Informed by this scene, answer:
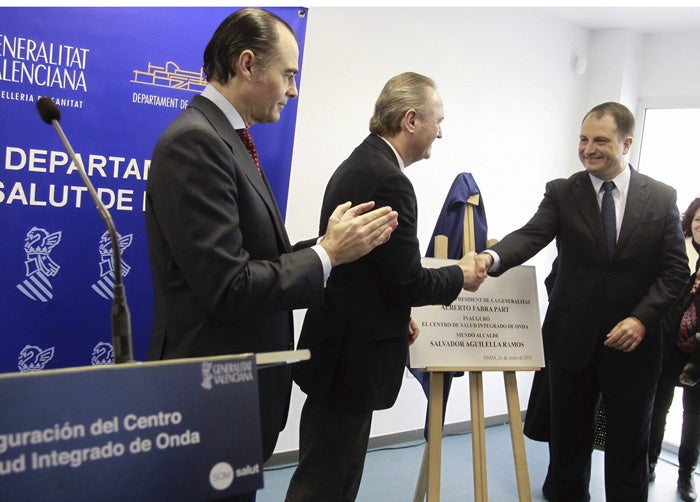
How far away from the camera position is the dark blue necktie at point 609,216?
102 inches

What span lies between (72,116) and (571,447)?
239cm

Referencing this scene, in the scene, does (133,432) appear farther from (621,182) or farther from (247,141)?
(621,182)

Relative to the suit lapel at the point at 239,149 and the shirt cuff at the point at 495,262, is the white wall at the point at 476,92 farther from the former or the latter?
the suit lapel at the point at 239,149

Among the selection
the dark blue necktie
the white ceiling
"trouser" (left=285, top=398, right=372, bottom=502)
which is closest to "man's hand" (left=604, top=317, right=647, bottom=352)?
the dark blue necktie

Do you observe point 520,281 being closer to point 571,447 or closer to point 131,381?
point 571,447

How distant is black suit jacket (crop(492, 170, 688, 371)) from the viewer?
2.55 m

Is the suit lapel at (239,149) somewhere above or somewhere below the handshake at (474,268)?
above

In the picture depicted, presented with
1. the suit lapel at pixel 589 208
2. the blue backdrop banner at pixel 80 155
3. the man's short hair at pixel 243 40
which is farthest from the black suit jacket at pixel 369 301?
the suit lapel at pixel 589 208

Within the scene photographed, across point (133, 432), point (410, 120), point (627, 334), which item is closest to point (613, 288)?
point (627, 334)

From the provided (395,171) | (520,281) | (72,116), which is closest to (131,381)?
(395,171)

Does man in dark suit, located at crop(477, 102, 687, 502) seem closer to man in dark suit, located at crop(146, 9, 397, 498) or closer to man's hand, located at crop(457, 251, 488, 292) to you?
man's hand, located at crop(457, 251, 488, 292)

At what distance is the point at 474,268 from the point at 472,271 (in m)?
0.03

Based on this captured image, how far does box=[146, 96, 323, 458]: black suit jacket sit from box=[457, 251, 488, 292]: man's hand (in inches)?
40.5

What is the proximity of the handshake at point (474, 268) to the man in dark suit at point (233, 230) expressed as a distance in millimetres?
883
